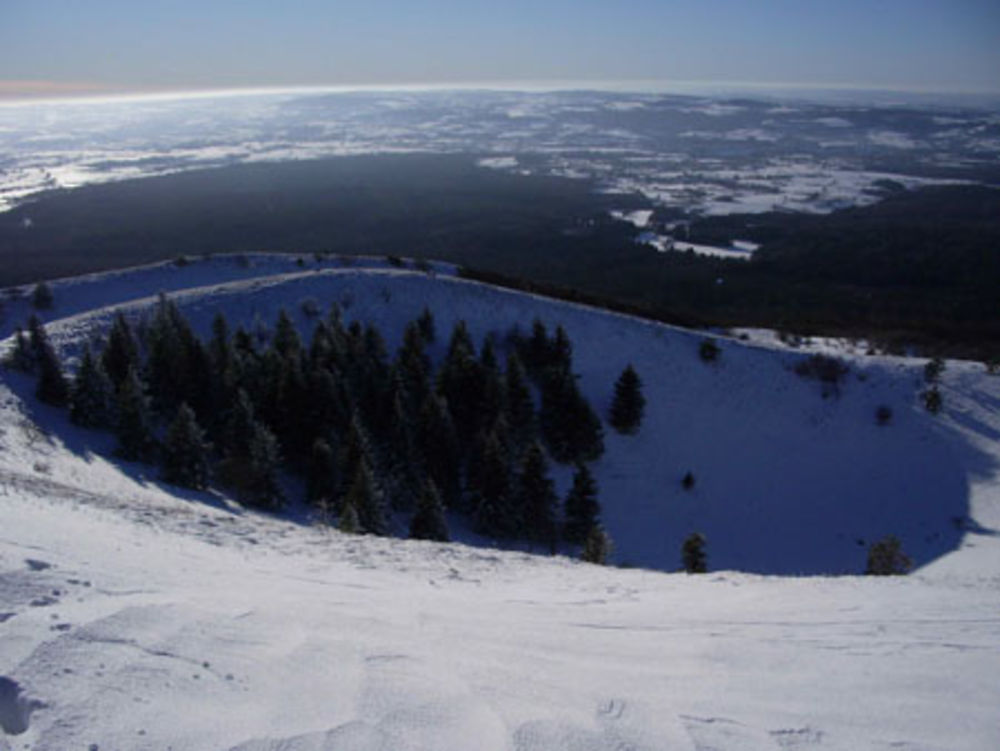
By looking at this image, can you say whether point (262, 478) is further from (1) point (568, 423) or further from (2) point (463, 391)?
(1) point (568, 423)

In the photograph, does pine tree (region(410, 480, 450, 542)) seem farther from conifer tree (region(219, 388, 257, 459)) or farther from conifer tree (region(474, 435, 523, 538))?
conifer tree (region(219, 388, 257, 459))

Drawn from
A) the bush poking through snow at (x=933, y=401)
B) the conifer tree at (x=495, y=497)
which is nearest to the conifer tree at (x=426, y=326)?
the conifer tree at (x=495, y=497)

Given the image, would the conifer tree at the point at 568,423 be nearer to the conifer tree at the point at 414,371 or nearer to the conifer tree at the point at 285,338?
the conifer tree at the point at 414,371

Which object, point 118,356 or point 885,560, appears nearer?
point 885,560

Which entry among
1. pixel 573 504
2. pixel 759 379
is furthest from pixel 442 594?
pixel 759 379

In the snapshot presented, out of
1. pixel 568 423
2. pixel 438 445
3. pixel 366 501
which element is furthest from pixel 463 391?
pixel 366 501

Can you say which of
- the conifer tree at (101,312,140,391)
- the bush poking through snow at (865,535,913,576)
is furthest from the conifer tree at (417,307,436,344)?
the bush poking through snow at (865,535,913,576)
